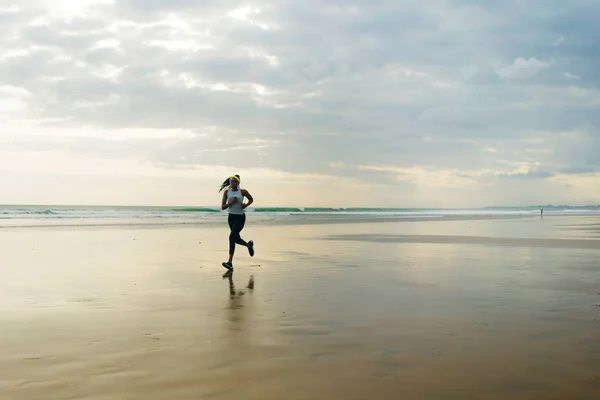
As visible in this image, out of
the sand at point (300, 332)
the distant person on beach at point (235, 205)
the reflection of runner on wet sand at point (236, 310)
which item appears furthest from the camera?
the distant person on beach at point (235, 205)

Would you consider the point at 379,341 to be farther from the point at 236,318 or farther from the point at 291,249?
the point at 291,249

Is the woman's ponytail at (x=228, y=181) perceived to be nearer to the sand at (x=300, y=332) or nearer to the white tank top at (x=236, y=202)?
the white tank top at (x=236, y=202)

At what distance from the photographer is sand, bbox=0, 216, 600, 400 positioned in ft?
16.6

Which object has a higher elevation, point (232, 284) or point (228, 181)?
point (228, 181)

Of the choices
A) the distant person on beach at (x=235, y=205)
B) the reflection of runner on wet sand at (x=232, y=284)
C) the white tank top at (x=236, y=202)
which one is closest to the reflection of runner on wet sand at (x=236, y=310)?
the reflection of runner on wet sand at (x=232, y=284)

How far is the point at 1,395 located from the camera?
4.77m

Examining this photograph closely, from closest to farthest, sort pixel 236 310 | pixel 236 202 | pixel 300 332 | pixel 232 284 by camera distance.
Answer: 1. pixel 300 332
2. pixel 236 310
3. pixel 232 284
4. pixel 236 202

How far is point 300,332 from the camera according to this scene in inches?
283

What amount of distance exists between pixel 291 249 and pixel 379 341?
1387cm

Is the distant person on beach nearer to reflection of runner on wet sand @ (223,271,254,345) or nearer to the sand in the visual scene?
the sand

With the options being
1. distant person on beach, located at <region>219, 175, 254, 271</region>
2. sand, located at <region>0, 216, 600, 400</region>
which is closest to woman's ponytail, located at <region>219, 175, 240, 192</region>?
distant person on beach, located at <region>219, 175, 254, 271</region>

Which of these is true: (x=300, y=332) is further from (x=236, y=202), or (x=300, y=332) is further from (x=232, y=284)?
(x=236, y=202)

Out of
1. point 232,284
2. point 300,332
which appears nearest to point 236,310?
point 300,332

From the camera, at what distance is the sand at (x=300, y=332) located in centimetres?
505
